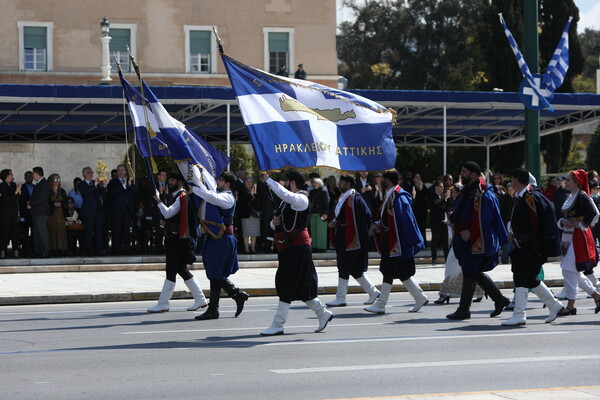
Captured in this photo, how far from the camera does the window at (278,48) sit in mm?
56375

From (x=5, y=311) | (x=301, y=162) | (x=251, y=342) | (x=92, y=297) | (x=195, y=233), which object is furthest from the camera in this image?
(x=92, y=297)

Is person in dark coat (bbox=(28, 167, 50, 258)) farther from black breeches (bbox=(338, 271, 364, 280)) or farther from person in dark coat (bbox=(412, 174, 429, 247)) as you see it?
black breeches (bbox=(338, 271, 364, 280))

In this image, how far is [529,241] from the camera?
44.1 ft

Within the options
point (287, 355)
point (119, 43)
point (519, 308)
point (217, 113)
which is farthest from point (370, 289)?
point (119, 43)

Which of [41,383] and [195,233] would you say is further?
[195,233]

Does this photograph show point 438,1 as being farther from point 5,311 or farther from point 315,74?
point 5,311

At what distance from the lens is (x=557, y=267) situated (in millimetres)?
23406

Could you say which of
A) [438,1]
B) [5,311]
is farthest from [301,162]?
[438,1]

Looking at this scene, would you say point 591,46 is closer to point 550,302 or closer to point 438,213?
point 438,213

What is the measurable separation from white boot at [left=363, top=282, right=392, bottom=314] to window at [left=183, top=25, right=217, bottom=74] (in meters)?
41.5

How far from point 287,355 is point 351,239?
207 inches

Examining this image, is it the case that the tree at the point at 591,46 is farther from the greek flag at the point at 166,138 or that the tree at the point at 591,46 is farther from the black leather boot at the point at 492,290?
the black leather boot at the point at 492,290

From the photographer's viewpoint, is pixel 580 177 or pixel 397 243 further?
pixel 397 243

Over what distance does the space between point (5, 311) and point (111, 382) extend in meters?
7.12
